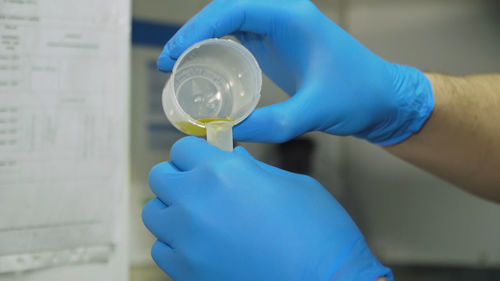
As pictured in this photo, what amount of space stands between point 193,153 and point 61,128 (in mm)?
375

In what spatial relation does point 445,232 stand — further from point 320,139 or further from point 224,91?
point 224,91

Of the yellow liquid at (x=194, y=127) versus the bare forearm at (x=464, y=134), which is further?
the bare forearm at (x=464, y=134)

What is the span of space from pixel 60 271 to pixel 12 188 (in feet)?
0.72

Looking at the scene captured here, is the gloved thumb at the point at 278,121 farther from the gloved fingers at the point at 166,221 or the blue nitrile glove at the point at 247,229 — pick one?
the gloved fingers at the point at 166,221

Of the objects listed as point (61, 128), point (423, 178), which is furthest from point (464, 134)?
point (423, 178)

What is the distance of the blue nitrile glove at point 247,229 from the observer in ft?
1.81

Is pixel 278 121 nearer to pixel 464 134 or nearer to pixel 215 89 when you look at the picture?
pixel 215 89

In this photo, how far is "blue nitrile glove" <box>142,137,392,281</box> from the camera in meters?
0.55

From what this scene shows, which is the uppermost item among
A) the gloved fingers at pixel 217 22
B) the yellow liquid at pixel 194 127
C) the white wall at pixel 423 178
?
the gloved fingers at pixel 217 22

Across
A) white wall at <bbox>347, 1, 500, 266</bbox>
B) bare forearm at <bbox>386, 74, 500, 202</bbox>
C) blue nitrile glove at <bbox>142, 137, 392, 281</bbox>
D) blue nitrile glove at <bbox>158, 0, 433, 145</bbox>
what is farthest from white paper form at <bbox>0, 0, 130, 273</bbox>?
white wall at <bbox>347, 1, 500, 266</bbox>

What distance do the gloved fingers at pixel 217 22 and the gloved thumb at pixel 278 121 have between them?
0.58 feet

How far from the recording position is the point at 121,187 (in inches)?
33.6

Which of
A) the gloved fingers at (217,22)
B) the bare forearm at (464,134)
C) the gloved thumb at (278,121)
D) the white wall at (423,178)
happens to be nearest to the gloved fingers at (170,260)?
the gloved thumb at (278,121)

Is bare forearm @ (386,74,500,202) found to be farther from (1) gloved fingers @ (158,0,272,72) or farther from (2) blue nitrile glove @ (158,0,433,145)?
(1) gloved fingers @ (158,0,272,72)
